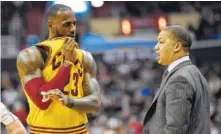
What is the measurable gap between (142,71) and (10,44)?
352 centimetres

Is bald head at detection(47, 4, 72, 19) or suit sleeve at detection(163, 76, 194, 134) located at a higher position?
bald head at detection(47, 4, 72, 19)

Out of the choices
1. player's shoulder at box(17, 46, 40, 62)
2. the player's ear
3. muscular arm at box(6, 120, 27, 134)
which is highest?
the player's ear

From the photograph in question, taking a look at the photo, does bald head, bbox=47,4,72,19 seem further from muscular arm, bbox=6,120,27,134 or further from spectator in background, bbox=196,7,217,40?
spectator in background, bbox=196,7,217,40

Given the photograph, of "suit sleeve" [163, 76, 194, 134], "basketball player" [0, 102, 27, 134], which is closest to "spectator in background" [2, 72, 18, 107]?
"basketball player" [0, 102, 27, 134]

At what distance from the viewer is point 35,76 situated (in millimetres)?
4801

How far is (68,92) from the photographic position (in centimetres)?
491

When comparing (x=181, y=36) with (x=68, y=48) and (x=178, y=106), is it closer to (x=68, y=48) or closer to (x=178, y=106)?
(x=178, y=106)

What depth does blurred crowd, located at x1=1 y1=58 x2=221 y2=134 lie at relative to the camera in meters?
11.8

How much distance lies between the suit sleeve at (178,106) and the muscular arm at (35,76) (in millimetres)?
882

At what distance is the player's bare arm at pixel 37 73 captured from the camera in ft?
15.6

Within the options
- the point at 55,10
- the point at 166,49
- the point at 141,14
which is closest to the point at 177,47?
the point at 166,49

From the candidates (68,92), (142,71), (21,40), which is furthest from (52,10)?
(21,40)

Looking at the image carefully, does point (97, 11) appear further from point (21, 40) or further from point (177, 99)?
point (177, 99)

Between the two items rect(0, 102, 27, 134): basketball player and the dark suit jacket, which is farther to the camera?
rect(0, 102, 27, 134): basketball player
